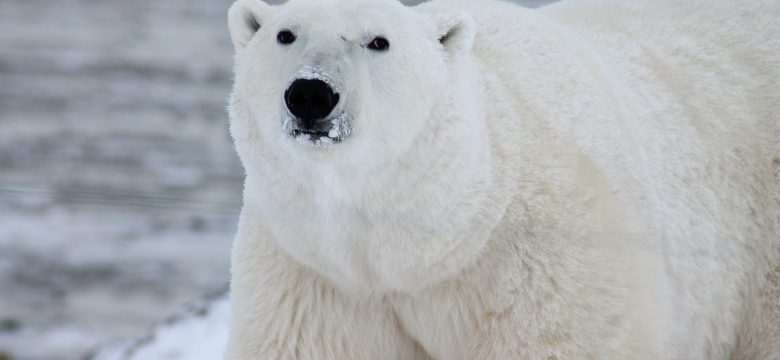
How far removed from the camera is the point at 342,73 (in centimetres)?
227

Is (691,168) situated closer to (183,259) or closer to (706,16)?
(706,16)

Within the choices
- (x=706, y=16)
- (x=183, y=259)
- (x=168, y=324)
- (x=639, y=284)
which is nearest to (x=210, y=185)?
(x=183, y=259)

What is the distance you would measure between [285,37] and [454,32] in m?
0.47

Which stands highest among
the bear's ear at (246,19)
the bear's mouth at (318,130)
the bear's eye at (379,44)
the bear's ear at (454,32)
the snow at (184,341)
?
the bear's ear at (246,19)

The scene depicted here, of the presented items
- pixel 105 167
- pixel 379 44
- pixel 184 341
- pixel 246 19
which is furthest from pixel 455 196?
pixel 105 167

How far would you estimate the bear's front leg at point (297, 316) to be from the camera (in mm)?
2748

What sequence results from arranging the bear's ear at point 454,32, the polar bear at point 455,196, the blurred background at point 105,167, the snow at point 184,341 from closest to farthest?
the polar bear at point 455,196, the bear's ear at point 454,32, the snow at point 184,341, the blurred background at point 105,167

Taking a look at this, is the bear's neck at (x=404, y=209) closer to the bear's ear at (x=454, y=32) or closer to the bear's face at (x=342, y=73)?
the bear's face at (x=342, y=73)

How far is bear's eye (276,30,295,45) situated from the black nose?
1.00 feet

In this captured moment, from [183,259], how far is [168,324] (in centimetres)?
143

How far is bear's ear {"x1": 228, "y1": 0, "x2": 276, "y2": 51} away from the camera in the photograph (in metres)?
2.66

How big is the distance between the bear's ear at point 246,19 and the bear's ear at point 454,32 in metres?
0.46

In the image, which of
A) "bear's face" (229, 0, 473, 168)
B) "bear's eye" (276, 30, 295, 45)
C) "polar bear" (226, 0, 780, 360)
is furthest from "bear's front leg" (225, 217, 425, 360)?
"bear's eye" (276, 30, 295, 45)

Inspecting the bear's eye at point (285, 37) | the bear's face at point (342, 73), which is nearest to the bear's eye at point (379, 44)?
the bear's face at point (342, 73)
